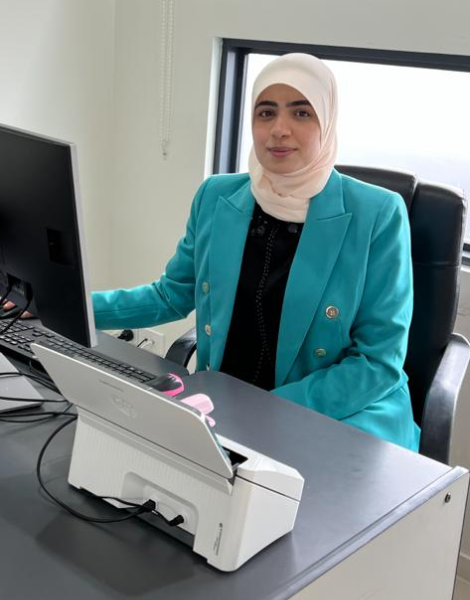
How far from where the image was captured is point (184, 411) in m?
0.82

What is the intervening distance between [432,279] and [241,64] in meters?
1.17

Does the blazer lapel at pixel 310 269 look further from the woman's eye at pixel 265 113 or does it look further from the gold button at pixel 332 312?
the woman's eye at pixel 265 113

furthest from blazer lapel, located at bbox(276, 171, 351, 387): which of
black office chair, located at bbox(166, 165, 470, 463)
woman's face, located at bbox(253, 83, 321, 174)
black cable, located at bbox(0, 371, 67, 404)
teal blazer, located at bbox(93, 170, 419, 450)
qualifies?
black cable, located at bbox(0, 371, 67, 404)

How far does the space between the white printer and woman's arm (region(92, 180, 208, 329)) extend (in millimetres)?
625

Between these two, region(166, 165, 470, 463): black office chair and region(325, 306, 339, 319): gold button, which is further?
region(166, 165, 470, 463): black office chair

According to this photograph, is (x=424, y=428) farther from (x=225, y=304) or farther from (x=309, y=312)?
(x=225, y=304)

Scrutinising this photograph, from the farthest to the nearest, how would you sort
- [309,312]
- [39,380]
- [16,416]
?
1. [309,312]
2. [39,380]
3. [16,416]

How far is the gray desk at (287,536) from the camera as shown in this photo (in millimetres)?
865

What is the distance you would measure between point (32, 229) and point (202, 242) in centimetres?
Result: 64

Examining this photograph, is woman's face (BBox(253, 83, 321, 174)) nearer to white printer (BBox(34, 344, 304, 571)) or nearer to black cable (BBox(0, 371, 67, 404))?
black cable (BBox(0, 371, 67, 404))

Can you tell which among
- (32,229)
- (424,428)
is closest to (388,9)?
(424,428)

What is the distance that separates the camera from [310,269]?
156 centimetres

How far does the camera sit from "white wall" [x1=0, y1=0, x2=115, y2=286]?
2438mm

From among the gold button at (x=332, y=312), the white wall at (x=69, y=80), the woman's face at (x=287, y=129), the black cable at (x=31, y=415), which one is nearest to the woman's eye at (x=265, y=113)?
the woman's face at (x=287, y=129)
